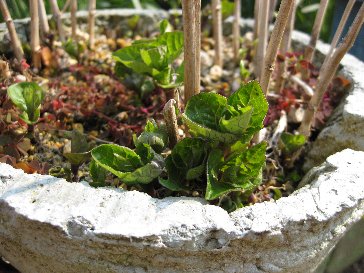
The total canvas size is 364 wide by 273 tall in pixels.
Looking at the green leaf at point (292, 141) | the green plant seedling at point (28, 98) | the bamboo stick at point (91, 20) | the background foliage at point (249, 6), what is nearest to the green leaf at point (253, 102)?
the green leaf at point (292, 141)

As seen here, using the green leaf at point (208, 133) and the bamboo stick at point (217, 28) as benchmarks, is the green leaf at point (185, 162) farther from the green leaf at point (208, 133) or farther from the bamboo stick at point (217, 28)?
the bamboo stick at point (217, 28)

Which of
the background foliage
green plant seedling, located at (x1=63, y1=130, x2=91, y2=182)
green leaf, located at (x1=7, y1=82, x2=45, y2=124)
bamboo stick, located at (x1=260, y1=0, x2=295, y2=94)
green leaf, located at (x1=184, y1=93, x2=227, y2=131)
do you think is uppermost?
bamboo stick, located at (x1=260, y1=0, x2=295, y2=94)

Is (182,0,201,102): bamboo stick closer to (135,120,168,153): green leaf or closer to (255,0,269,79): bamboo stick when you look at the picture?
(135,120,168,153): green leaf

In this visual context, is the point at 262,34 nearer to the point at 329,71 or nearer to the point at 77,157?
the point at 329,71

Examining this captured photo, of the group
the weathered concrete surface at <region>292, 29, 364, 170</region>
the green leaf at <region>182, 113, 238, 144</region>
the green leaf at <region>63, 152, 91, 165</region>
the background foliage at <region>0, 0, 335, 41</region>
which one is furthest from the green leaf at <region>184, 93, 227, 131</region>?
the background foliage at <region>0, 0, 335, 41</region>

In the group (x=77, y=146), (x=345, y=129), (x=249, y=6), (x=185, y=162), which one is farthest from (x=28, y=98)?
(x=249, y=6)

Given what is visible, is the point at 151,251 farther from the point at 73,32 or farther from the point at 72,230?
the point at 73,32

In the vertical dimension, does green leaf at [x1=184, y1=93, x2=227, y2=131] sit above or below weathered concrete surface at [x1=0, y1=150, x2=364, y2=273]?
above
